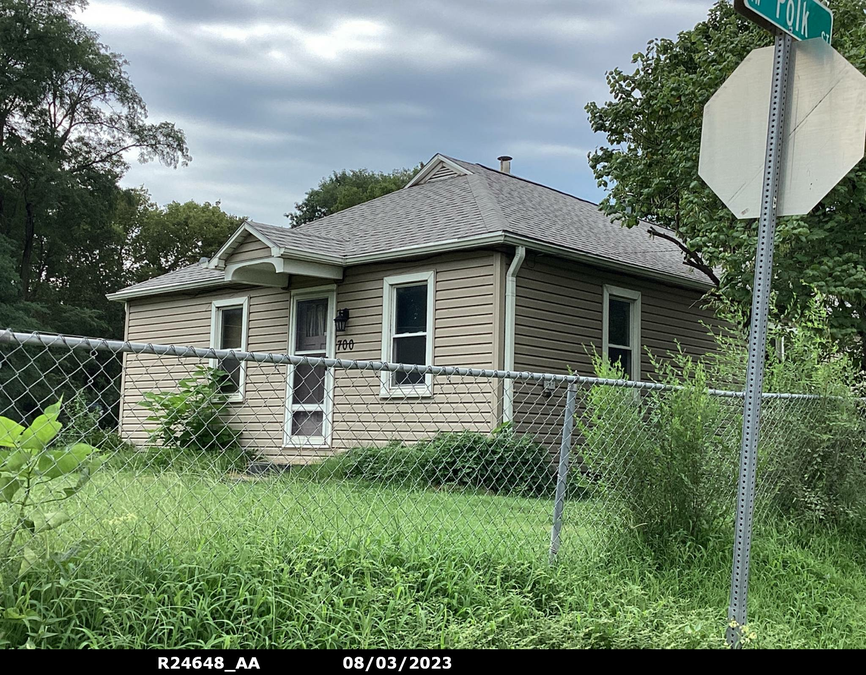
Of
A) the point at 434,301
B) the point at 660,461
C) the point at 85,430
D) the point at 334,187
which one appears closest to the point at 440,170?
the point at 434,301

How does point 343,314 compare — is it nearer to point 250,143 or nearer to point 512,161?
point 512,161

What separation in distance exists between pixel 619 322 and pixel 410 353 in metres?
3.45

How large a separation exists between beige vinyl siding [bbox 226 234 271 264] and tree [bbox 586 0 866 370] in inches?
190

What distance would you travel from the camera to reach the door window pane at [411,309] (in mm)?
11352

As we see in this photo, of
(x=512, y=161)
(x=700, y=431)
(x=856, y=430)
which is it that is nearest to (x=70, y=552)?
(x=700, y=431)

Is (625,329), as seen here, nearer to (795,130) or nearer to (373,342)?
(373,342)

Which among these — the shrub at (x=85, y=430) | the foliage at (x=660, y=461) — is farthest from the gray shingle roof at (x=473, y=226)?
the foliage at (x=660, y=461)

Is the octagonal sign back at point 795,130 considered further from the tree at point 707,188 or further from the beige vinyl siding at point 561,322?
the beige vinyl siding at point 561,322

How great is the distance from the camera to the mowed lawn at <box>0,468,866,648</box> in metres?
2.88

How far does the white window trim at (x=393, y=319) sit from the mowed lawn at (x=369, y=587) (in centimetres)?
603

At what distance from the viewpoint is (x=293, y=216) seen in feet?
136

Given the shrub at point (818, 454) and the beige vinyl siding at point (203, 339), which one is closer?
the shrub at point (818, 454)
